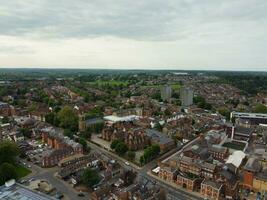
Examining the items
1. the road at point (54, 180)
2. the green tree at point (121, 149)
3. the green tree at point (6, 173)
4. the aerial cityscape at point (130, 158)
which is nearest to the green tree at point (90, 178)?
the aerial cityscape at point (130, 158)

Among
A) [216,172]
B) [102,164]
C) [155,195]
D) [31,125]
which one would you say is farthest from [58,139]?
[216,172]

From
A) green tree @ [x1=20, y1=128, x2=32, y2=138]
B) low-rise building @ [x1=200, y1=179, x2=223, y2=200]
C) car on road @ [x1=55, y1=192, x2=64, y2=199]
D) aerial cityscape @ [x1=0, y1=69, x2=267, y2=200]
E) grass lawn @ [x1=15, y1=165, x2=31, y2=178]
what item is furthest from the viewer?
green tree @ [x1=20, y1=128, x2=32, y2=138]

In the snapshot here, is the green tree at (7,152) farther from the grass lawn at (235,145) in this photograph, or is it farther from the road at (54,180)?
the grass lawn at (235,145)

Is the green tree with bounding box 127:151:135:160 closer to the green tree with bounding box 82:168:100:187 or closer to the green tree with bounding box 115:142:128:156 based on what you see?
the green tree with bounding box 115:142:128:156

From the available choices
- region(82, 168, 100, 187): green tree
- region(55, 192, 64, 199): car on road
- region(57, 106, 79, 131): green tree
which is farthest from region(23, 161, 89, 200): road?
region(57, 106, 79, 131): green tree

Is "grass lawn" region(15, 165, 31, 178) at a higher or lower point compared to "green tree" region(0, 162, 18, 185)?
lower

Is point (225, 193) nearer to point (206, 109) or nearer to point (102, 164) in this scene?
point (102, 164)

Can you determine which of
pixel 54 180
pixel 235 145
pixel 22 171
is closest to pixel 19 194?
pixel 54 180

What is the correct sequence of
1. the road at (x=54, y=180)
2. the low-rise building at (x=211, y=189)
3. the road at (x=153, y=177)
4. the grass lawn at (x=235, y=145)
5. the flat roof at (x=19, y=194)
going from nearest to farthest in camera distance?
the flat roof at (x=19, y=194)
the low-rise building at (x=211, y=189)
the road at (x=54, y=180)
the road at (x=153, y=177)
the grass lawn at (x=235, y=145)
